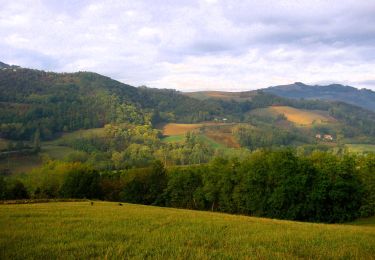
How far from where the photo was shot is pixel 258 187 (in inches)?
3221

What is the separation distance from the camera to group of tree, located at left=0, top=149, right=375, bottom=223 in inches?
2992

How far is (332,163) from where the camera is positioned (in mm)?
79438

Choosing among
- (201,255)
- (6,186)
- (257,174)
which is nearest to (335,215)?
(257,174)

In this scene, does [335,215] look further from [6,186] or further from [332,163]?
[6,186]

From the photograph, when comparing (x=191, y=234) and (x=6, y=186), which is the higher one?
(x=191, y=234)

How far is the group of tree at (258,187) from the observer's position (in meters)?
76.0

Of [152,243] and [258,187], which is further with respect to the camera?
[258,187]

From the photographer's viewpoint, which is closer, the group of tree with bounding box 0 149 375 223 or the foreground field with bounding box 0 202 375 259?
the foreground field with bounding box 0 202 375 259

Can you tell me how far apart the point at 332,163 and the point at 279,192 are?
1494cm

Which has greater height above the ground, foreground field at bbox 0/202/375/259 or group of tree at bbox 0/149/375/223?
foreground field at bbox 0/202/375/259

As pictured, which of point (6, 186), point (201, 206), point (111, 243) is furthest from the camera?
point (201, 206)

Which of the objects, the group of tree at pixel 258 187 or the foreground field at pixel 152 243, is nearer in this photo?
the foreground field at pixel 152 243

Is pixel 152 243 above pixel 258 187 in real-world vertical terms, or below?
above

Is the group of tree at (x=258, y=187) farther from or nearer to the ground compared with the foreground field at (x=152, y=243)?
nearer to the ground
